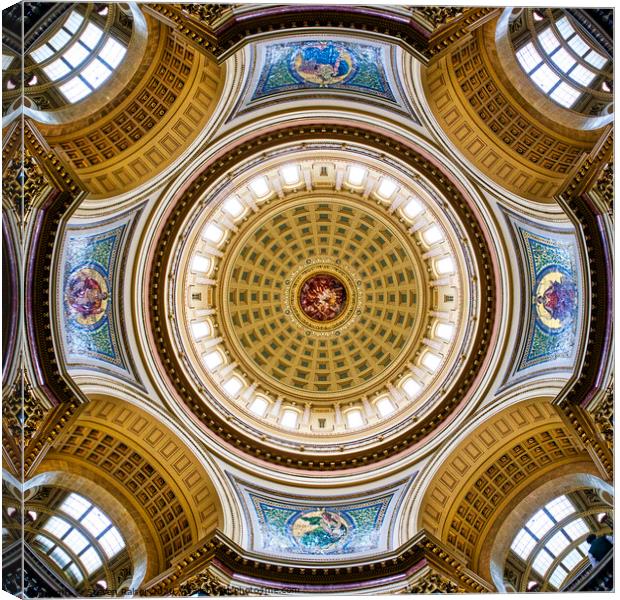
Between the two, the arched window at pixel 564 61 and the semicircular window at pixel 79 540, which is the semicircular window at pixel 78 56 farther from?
the semicircular window at pixel 79 540

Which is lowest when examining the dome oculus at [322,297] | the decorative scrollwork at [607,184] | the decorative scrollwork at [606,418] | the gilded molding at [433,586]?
the gilded molding at [433,586]

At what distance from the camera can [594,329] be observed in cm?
1762

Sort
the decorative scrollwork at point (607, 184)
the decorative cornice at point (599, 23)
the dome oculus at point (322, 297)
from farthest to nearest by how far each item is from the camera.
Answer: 1. the dome oculus at point (322, 297)
2. the decorative scrollwork at point (607, 184)
3. the decorative cornice at point (599, 23)

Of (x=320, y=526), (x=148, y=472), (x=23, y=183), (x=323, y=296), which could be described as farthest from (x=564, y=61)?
(x=148, y=472)

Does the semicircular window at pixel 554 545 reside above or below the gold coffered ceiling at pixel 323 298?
below

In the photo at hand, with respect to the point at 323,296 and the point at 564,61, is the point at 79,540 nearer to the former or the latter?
the point at 323,296

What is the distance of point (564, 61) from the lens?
693 inches

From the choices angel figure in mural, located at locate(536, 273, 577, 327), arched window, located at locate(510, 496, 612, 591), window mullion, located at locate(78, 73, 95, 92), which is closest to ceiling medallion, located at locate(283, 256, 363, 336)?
angel figure in mural, located at locate(536, 273, 577, 327)

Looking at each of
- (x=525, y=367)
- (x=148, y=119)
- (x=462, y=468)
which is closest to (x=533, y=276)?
(x=525, y=367)

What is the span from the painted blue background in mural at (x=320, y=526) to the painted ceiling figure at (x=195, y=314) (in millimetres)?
92

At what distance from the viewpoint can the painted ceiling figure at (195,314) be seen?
17.3 m

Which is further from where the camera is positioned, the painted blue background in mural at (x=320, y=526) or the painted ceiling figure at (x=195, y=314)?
the painted blue background in mural at (x=320, y=526)

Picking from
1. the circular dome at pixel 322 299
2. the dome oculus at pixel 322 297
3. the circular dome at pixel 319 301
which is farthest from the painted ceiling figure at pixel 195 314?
the dome oculus at pixel 322 297

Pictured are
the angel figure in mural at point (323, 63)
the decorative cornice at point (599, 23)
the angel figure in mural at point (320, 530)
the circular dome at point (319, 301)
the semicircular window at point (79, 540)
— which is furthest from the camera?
the circular dome at point (319, 301)
